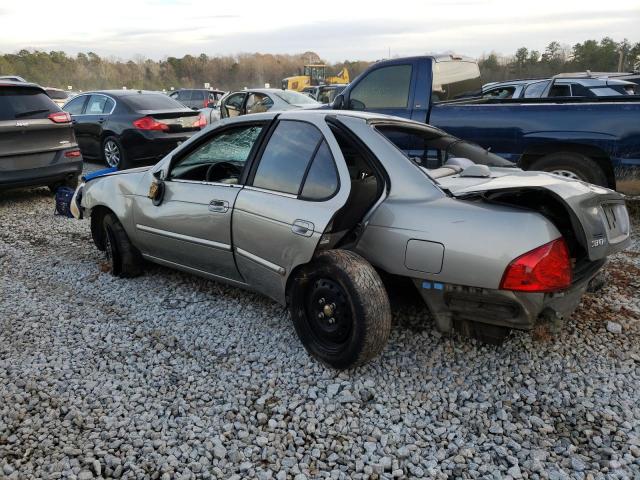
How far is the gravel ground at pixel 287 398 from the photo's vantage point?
7.84 feet

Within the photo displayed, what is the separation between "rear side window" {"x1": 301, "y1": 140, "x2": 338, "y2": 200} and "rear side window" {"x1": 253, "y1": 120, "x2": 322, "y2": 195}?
6cm

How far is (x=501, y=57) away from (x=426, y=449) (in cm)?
4712

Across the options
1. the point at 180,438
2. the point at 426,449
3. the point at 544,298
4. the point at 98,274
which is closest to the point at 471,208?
the point at 544,298

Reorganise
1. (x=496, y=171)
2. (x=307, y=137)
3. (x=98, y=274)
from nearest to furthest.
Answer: (x=307, y=137) < (x=496, y=171) < (x=98, y=274)

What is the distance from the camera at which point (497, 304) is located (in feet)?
8.86

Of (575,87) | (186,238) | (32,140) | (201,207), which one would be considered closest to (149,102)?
(32,140)

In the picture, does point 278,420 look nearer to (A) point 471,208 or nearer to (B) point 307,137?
(A) point 471,208

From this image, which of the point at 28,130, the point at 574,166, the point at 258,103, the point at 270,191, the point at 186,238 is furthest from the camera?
the point at 258,103

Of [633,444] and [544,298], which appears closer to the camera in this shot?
[633,444]

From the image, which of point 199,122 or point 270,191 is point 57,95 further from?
point 270,191

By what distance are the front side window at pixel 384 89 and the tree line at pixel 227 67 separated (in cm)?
1774

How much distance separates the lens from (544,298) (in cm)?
268

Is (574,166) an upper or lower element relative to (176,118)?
lower

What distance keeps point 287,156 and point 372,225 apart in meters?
0.81
